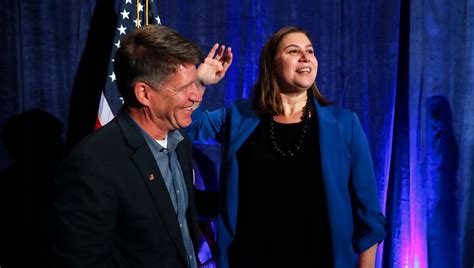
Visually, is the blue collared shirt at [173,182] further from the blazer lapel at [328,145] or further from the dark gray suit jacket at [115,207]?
the blazer lapel at [328,145]

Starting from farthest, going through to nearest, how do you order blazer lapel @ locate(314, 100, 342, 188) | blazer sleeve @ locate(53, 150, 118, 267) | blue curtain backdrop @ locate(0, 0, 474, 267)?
1. blue curtain backdrop @ locate(0, 0, 474, 267)
2. blazer lapel @ locate(314, 100, 342, 188)
3. blazer sleeve @ locate(53, 150, 118, 267)

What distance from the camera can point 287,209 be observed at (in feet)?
5.00

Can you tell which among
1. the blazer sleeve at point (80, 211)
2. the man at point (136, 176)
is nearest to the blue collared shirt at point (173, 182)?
the man at point (136, 176)

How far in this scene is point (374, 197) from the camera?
154 cm

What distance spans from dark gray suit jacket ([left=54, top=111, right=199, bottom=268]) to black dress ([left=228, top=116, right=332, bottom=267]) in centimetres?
44

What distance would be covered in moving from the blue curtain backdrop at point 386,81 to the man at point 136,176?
1.40 meters

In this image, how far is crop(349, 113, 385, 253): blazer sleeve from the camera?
1532 mm

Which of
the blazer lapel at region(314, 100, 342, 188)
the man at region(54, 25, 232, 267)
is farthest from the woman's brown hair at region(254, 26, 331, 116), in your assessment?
the man at region(54, 25, 232, 267)

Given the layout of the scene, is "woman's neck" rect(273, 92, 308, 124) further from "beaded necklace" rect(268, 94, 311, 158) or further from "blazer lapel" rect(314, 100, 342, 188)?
"blazer lapel" rect(314, 100, 342, 188)

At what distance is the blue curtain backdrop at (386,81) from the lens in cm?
251

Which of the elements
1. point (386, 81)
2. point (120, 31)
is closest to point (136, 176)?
point (120, 31)

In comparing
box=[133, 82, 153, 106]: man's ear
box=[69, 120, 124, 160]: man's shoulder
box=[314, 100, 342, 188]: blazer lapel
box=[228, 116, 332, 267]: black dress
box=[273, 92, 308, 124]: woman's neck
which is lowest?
box=[228, 116, 332, 267]: black dress

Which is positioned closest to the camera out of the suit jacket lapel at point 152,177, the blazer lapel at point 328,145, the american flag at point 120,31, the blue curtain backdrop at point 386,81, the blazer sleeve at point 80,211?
the blazer sleeve at point 80,211

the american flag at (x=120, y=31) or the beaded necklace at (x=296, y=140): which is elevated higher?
the american flag at (x=120, y=31)
